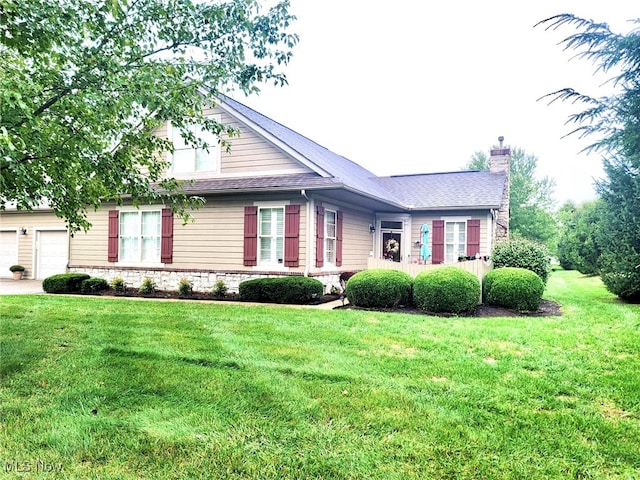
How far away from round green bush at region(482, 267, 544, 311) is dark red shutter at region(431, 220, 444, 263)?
5.99 m

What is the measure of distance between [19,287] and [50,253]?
274 centimetres

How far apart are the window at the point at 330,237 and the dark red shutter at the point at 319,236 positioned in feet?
1.21

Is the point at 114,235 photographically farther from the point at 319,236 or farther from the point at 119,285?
the point at 319,236

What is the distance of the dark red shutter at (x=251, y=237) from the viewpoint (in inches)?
476

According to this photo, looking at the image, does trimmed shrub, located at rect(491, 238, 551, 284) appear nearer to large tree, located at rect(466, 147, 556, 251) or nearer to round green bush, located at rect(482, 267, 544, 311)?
round green bush, located at rect(482, 267, 544, 311)

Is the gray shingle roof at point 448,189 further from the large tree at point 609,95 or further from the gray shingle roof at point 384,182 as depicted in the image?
the large tree at point 609,95

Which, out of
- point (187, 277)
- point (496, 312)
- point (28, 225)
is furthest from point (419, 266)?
point (28, 225)

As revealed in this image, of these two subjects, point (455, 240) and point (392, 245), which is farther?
point (392, 245)

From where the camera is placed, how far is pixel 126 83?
4.80m

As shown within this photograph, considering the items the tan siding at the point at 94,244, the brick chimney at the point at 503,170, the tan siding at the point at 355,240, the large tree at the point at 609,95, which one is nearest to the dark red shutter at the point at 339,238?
the tan siding at the point at 355,240

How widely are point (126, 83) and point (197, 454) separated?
12.8ft

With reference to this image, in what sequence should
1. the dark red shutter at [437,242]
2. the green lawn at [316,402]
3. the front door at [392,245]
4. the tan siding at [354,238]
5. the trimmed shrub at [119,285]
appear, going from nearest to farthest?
1. the green lawn at [316,402]
2. the trimmed shrub at [119,285]
3. the tan siding at [354,238]
4. the dark red shutter at [437,242]
5. the front door at [392,245]

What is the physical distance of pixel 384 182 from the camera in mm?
19562

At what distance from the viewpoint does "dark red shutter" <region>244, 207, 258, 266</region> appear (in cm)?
1209
